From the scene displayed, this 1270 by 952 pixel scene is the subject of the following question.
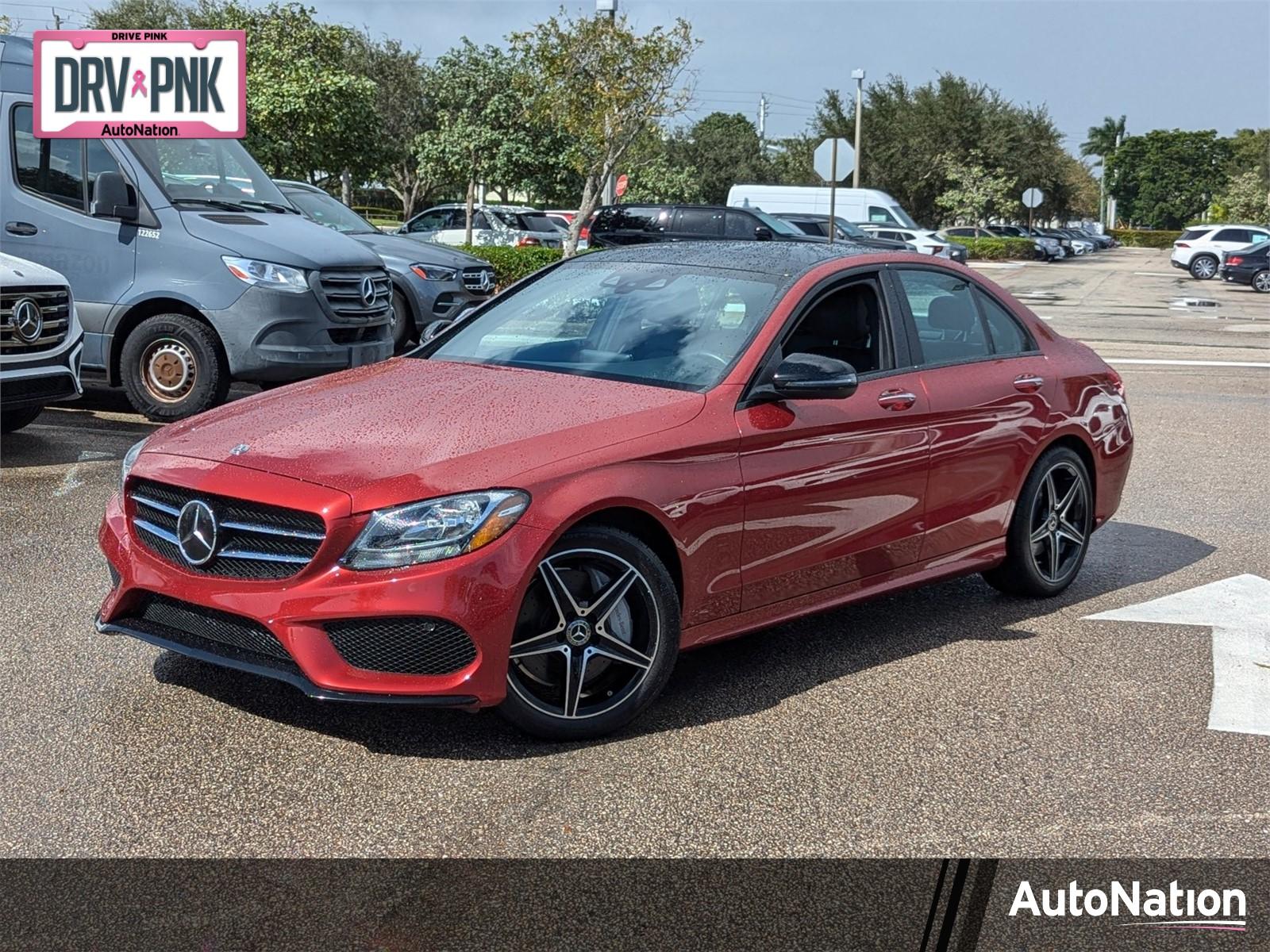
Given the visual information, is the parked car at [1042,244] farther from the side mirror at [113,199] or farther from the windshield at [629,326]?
the windshield at [629,326]

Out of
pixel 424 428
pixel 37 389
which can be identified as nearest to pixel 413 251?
pixel 37 389

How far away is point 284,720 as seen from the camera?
4.68 meters

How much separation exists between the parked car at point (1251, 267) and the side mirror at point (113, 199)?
35.1 meters

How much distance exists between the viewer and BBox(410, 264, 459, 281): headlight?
1512cm

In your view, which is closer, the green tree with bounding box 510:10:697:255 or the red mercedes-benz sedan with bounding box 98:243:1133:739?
the red mercedes-benz sedan with bounding box 98:243:1133:739

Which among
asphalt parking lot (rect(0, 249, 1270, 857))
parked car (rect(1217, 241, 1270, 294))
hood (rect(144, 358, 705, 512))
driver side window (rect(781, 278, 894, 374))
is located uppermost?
parked car (rect(1217, 241, 1270, 294))

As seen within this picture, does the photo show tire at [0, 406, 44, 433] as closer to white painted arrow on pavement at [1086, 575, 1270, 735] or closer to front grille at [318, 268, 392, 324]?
front grille at [318, 268, 392, 324]

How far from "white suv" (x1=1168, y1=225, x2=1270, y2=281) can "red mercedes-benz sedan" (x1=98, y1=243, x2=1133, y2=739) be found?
42816mm

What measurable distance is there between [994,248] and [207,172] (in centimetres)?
5208

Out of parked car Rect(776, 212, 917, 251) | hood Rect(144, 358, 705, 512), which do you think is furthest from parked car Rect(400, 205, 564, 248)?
Result: hood Rect(144, 358, 705, 512)

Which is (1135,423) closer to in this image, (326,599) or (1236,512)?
(1236,512)

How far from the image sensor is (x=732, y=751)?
4.57 metres

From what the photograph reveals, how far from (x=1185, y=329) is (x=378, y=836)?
23529mm

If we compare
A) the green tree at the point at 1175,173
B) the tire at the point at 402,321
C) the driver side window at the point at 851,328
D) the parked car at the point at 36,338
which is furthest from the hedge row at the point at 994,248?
the green tree at the point at 1175,173
